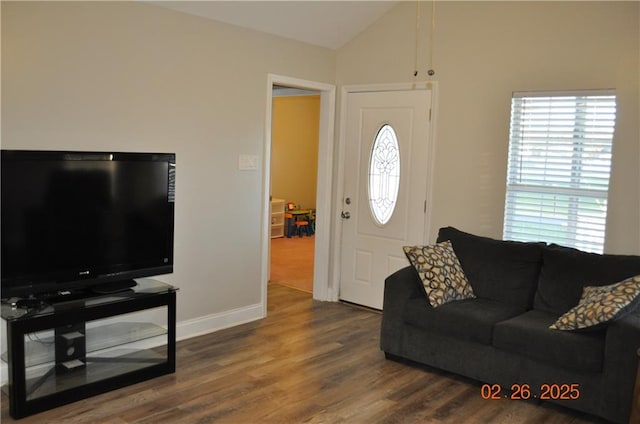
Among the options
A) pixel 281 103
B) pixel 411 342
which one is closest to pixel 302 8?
pixel 411 342

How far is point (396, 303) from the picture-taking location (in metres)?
4.00

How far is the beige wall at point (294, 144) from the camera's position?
9805 mm

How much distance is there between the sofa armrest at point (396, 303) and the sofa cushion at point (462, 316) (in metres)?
0.05

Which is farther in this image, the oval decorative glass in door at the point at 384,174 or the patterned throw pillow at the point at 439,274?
the oval decorative glass in door at the point at 384,174

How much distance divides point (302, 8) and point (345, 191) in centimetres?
171

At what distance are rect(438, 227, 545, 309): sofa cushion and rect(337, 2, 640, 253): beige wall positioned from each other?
0.48 m

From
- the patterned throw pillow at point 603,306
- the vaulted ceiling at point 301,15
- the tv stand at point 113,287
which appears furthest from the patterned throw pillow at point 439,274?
the vaulted ceiling at point 301,15

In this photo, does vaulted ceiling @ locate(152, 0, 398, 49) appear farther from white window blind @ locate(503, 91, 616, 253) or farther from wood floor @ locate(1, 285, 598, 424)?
wood floor @ locate(1, 285, 598, 424)

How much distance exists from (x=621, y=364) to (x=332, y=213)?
9.83 feet

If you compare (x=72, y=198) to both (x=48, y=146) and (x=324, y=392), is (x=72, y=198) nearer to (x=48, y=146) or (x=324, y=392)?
(x=48, y=146)

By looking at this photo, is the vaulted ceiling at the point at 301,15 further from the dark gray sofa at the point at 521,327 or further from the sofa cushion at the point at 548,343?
the sofa cushion at the point at 548,343

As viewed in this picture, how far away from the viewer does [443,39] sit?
4.78 metres

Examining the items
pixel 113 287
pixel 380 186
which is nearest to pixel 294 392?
pixel 113 287

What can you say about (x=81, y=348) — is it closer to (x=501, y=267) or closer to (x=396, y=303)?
(x=396, y=303)
